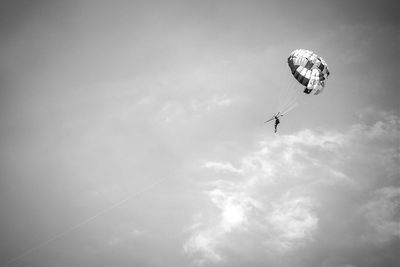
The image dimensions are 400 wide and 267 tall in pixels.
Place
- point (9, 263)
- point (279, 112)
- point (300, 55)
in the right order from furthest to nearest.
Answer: point (9, 263) < point (300, 55) < point (279, 112)

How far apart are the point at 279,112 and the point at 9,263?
224204 millimetres

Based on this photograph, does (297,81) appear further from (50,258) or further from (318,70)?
(50,258)

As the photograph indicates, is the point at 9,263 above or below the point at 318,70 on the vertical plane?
above

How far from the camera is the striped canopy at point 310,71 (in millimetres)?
32250

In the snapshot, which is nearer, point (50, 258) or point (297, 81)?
point (297, 81)

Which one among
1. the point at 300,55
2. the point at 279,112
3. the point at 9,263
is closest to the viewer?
the point at 279,112

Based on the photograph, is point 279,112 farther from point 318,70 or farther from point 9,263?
point 9,263

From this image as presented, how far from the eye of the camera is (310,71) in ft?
107

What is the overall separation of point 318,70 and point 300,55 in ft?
8.05

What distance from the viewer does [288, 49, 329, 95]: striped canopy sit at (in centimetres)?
3225

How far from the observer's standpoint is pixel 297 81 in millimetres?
33562

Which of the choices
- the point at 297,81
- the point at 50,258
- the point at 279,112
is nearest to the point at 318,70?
the point at 297,81

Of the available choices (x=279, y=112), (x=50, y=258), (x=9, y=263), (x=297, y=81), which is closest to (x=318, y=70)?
(x=297, y=81)

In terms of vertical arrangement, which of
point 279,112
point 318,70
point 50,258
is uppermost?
point 50,258
